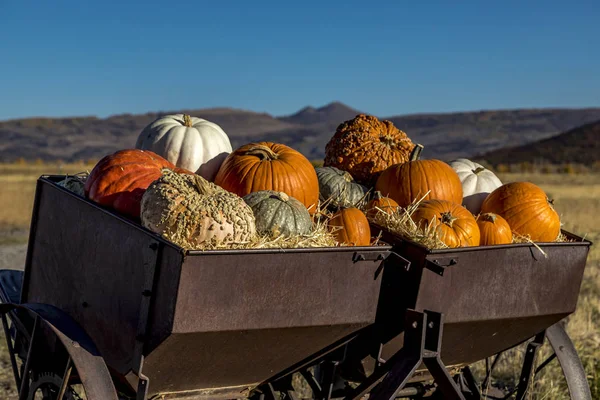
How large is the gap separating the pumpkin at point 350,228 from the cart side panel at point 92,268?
3.24 feet

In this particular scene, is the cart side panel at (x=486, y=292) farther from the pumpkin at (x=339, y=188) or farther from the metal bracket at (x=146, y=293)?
the metal bracket at (x=146, y=293)

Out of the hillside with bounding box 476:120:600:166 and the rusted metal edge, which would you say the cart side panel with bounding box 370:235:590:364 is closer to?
the rusted metal edge

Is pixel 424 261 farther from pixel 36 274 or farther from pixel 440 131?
pixel 440 131

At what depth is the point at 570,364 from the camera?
4.68 meters

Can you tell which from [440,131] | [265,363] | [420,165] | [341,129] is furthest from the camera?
[440,131]

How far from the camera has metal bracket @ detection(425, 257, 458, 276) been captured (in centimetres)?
344

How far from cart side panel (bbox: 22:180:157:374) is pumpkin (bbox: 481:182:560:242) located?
2.18 metres

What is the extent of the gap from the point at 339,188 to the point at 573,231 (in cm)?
1315

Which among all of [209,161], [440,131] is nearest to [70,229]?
[209,161]

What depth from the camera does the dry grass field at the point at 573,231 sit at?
6.16 m

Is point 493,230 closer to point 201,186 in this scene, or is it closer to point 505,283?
point 505,283

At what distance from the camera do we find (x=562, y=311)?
4.12 meters

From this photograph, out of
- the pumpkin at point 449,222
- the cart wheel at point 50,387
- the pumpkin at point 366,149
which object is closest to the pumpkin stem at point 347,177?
the pumpkin at point 366,149

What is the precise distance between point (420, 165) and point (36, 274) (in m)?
2.27
